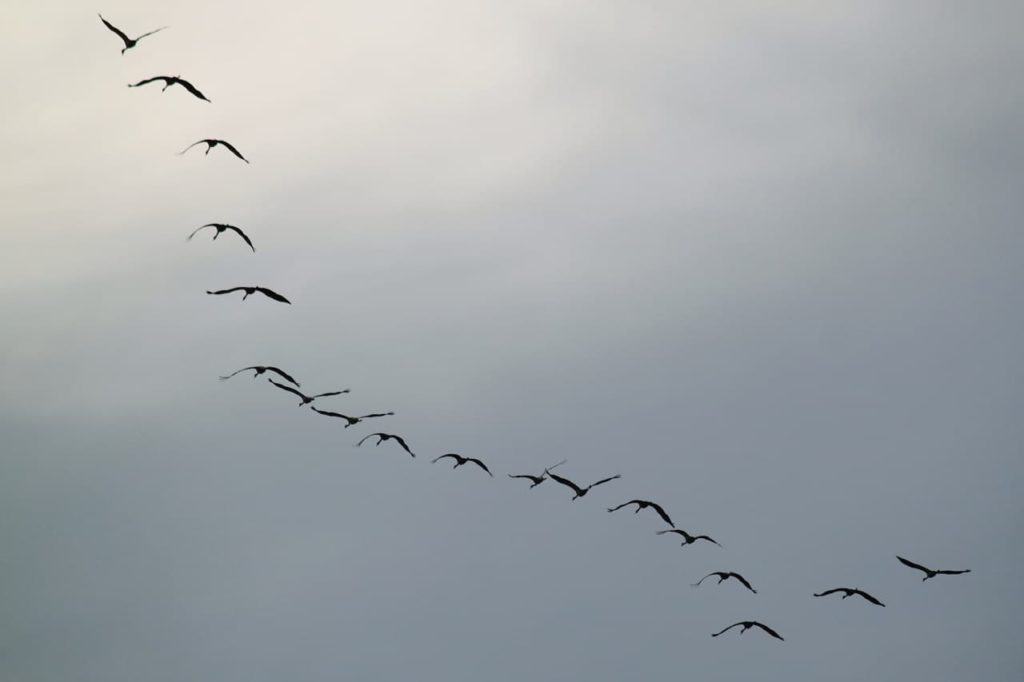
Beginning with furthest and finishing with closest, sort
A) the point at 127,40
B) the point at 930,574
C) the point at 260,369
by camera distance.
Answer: the point at 930,574
the point at 260,369
the point at 127,40

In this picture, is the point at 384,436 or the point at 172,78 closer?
the point at 172,78

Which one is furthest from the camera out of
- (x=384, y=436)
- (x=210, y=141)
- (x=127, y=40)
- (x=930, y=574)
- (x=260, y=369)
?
(x=930, y=574)

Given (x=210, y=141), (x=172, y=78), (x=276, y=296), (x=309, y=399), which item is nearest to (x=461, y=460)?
(x=309, y=399)

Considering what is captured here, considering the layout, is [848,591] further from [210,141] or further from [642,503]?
[210,141]

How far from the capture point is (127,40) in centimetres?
7500

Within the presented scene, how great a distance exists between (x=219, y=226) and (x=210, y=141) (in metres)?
4.88

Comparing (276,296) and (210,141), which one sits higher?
(210,141)

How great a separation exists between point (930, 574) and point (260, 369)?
50081 millimetres

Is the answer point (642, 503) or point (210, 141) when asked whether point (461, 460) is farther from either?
point (210, 141)

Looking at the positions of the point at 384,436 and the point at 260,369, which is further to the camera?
the point at 384,436

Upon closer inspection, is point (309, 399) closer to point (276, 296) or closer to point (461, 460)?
point (276, 296)

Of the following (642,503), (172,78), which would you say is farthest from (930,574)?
(172,78)

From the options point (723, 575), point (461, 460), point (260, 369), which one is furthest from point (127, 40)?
point (723, 575)

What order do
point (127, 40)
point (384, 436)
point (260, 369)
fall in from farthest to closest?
point (384, 436) → point (260, 369) → point (127, 40)
